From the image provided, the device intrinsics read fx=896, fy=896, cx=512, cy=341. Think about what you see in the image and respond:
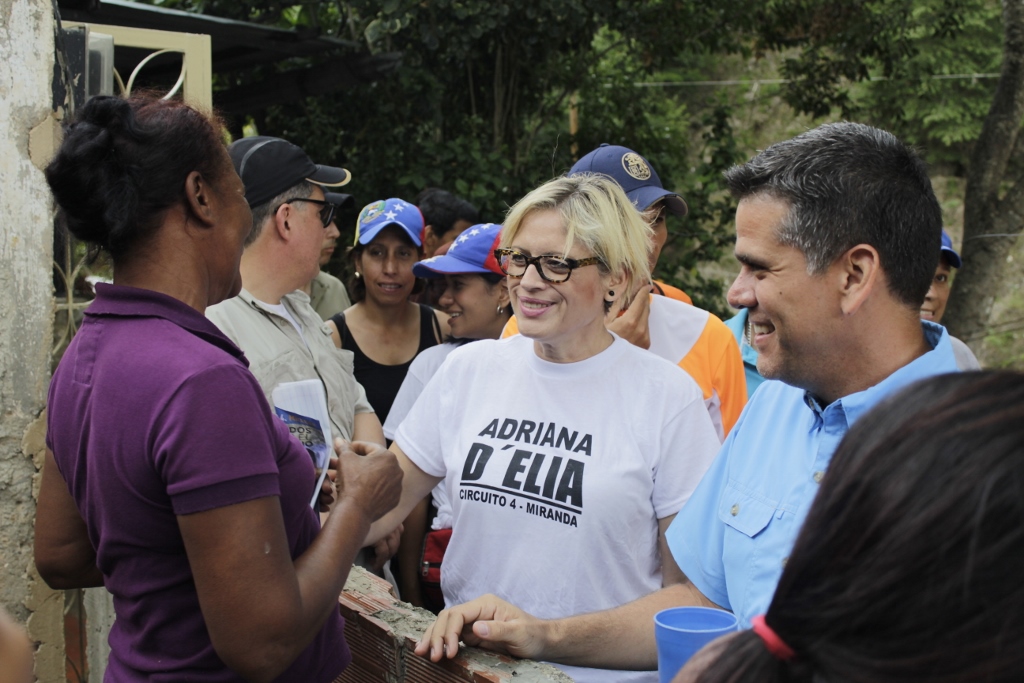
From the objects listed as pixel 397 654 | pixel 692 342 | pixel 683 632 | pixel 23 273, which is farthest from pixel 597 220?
pixel 23 273

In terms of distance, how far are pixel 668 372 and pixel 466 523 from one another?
68 cm

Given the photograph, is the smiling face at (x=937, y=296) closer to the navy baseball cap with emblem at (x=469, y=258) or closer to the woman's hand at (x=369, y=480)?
the navy baseball cap with emblem at (x=469, y=258)

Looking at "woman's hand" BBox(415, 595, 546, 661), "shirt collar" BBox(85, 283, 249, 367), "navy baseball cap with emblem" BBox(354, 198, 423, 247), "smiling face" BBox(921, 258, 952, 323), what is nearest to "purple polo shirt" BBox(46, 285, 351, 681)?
"shirt collar" BBox(85, 283, 249, 367)

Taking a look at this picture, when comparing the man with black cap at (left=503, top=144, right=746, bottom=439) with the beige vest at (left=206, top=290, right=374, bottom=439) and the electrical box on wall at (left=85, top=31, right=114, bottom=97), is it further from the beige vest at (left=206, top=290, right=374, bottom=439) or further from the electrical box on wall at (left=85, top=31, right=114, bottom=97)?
the electrical box on wall at (left=85, top=31, right=114, bottom=97)

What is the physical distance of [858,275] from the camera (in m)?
1.73

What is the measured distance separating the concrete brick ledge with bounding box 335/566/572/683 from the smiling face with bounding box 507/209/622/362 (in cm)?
81

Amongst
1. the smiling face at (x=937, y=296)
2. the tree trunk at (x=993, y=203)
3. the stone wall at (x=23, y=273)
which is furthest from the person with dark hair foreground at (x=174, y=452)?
the tree trunk at (x=993, y=203)

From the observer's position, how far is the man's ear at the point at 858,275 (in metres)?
1.71

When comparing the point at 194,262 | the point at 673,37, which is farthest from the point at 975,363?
the point at 673,37

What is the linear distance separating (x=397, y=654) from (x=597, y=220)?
129cm

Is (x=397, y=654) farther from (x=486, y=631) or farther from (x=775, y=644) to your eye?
(x=775, y=644)

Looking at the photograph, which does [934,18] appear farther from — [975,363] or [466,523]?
[466,523]

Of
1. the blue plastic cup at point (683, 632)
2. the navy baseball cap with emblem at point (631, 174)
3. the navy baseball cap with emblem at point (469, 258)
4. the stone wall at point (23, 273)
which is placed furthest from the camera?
the navy baseball cap with emblem at point (469, 258)

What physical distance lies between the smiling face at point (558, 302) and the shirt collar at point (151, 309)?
0.98 metres
